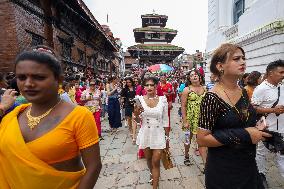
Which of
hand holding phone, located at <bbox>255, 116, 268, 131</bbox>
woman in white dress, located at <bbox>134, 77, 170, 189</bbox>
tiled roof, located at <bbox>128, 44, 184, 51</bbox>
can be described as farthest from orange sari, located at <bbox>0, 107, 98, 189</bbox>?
tiled roof, located at <bbox>128, 44, 184, 51</bbox>

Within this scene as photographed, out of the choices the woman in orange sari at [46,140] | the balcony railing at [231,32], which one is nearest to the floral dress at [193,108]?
the woman in orange sari at [46,140]

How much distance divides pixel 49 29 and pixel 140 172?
7.61 m

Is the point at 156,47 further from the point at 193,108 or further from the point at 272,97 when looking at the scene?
Answer: the point at 272,97

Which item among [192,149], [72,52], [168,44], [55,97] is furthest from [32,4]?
[168,44]

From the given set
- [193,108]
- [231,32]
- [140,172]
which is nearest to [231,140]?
[193,108]

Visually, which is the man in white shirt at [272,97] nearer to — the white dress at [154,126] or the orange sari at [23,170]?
the white dress at [154,126]

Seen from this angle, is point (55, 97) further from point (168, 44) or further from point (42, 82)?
point (168, 44)

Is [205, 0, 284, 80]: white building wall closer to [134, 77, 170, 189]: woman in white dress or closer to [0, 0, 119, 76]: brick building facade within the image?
[134, 77, 170, 189]: woman in white dress

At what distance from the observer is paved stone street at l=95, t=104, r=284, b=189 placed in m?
5.07

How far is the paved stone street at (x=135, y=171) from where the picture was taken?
16.8 ft

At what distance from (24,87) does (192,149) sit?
5938mm

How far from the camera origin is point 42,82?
196 centimetres

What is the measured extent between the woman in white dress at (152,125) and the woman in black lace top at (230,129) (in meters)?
2.05

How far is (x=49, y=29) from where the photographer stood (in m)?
11.2
